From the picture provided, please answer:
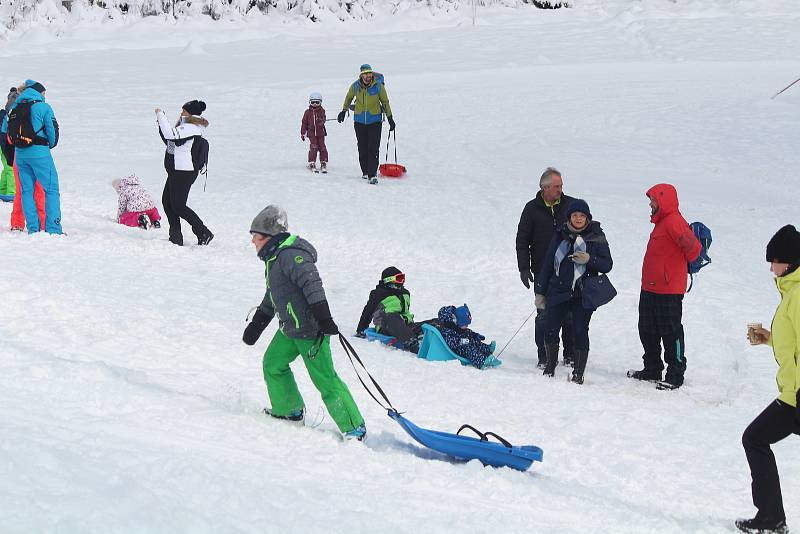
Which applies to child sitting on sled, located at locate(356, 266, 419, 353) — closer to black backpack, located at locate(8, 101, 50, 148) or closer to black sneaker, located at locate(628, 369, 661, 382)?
black sneaker, located at locate(628, 369, 661, 382)

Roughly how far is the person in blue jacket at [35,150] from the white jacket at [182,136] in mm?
1283

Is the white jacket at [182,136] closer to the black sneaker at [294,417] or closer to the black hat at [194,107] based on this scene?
the black hat at [194,107]

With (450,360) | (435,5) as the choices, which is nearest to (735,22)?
(435,5)

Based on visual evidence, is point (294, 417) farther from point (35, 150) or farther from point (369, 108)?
point (369, 108)

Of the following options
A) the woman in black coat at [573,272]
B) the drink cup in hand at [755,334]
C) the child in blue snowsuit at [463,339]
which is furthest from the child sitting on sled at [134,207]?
the drink cup in hand at [755,334]

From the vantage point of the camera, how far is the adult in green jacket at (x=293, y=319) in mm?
5215

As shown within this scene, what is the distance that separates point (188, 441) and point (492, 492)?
5.57ft

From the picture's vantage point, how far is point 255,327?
18.1 feet

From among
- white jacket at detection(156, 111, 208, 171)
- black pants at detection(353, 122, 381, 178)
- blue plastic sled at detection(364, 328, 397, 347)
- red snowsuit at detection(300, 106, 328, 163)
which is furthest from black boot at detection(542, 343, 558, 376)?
red snowsuit at detection(300, 106, 328, 163)

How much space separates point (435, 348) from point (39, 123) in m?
5.41

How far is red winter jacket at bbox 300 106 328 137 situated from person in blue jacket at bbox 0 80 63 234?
574 cm

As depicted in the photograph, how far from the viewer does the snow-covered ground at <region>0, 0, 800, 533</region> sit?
4.47 meters

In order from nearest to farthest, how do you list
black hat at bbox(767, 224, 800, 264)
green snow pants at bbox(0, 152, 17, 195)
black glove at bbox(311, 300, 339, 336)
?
black hat at bbox(767, 224, 800, 264)
black glove at bbox(311, 300, 339, 336)
green snow pants at bbox(0, 152, 17, 195)

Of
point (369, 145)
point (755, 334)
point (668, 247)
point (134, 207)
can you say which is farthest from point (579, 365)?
point (369, 145)
